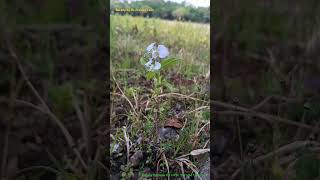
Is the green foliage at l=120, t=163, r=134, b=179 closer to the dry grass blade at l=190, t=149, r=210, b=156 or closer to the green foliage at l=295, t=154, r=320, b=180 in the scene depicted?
the dry grass blade at l=190, t=149, r=210, b=156

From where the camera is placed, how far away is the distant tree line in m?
1.49

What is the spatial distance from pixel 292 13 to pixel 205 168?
0.56m

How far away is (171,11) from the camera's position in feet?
4.94

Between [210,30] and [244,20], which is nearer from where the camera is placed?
[210,30]

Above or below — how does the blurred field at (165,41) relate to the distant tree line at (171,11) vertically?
below

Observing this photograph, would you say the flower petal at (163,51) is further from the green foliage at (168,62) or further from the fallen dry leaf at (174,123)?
the fallen dry leaf at (174,123)

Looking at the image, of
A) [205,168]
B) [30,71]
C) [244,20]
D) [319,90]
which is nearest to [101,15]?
→ [30,71]

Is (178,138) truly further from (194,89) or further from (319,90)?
(319,90)

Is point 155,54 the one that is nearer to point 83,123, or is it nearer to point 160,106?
point 160,106

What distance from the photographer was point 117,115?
1.51 meters

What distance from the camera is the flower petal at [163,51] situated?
1504 millimetres

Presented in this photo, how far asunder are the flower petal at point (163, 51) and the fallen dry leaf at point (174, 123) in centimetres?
18

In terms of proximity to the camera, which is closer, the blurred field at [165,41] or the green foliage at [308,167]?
the blurred field at [165,41]

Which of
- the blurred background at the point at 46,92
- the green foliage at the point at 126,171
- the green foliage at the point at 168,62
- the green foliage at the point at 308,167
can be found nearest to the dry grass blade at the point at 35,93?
the blurred background at the point at 46,92
